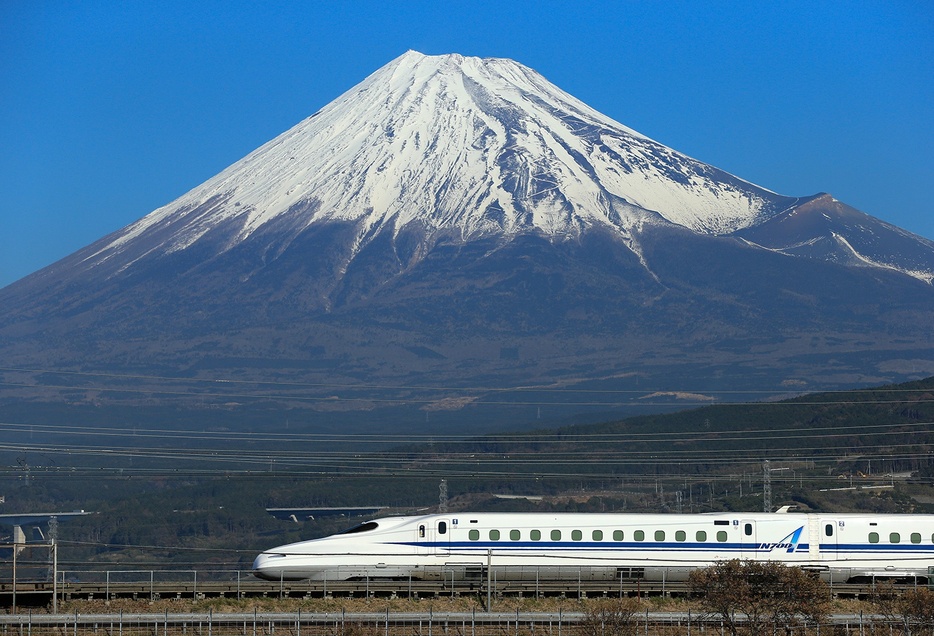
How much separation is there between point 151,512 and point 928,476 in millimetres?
82417

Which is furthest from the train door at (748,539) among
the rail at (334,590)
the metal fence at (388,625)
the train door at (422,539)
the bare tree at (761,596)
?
the train door at (422,539)

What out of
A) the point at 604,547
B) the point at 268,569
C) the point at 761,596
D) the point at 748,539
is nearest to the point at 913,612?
the point at 761,596

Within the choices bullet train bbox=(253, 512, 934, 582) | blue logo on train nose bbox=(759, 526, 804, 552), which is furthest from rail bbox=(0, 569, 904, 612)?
blue logo on train nose bbox=(759, 526, 804, 552)

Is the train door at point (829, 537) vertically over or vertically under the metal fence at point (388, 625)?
over

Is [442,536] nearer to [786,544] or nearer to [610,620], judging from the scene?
[610,620]

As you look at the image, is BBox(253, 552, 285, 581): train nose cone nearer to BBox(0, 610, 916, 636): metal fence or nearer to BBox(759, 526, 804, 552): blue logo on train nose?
BBox(0, 610, 916, 636): metal fence

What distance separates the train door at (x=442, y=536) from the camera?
62.0m

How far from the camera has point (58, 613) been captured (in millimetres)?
54438

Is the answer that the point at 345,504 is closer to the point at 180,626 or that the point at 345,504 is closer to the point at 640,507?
the point at 640,507

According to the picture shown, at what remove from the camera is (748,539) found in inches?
2482

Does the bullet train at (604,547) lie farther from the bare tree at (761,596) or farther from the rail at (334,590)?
the bare tree at (761,596)

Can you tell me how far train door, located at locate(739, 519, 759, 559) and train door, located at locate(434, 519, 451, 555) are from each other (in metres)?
11.3

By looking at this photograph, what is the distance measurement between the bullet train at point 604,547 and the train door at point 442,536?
38 millimetres

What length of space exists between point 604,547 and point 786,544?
23.2 ft
